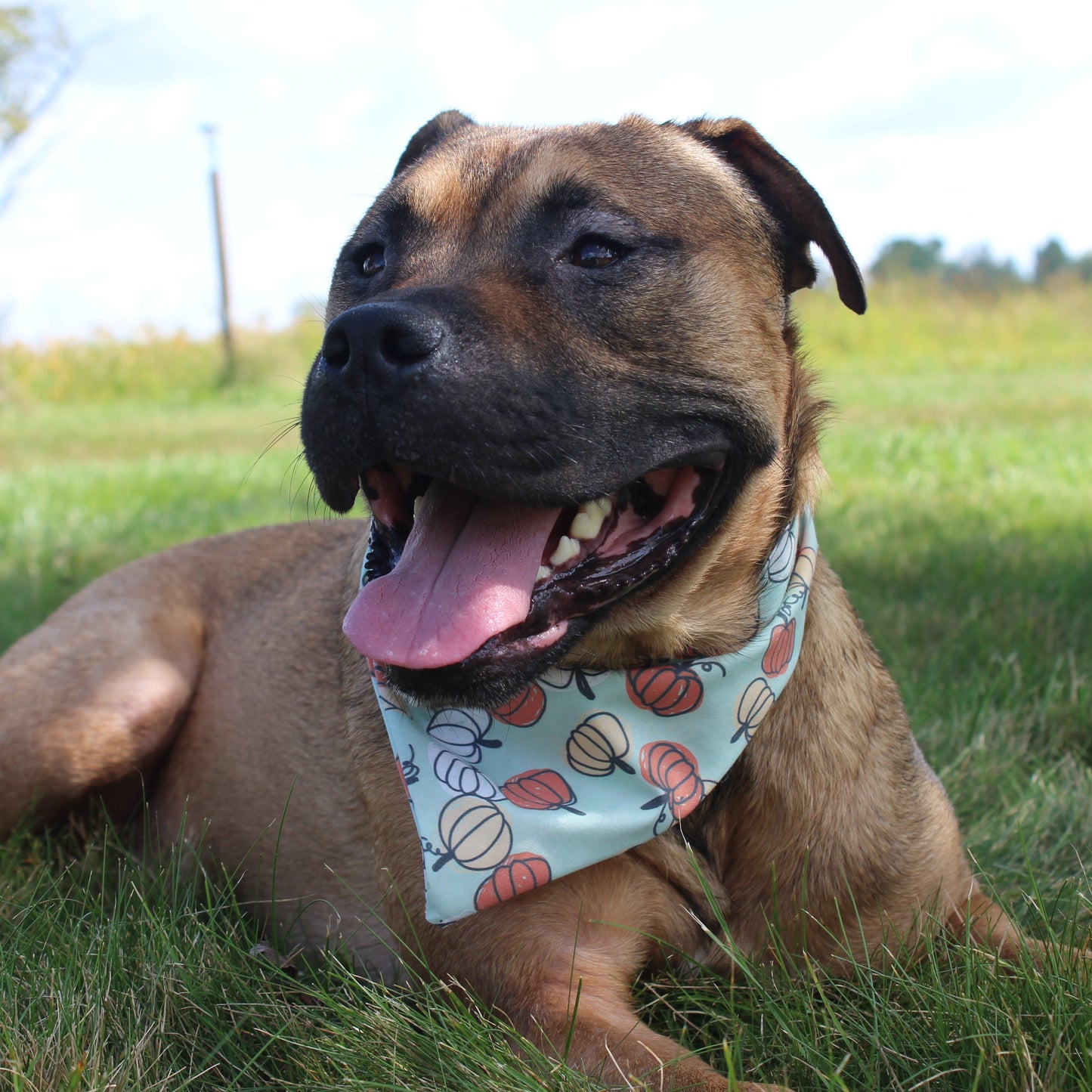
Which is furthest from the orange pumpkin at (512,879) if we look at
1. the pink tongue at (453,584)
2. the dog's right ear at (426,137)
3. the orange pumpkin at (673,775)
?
the dog's right ear at (426,137)

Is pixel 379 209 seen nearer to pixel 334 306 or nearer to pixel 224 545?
pixel 334 306

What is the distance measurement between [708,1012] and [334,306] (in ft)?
6.33

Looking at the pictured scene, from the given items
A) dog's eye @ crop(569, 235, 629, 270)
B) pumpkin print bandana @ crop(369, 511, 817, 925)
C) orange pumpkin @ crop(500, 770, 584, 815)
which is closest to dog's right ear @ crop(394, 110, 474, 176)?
dog's eye @ crop(569, 235, 629, 270)

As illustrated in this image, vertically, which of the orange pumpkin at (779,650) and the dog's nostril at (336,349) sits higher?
the dog's nostril at (336,349)

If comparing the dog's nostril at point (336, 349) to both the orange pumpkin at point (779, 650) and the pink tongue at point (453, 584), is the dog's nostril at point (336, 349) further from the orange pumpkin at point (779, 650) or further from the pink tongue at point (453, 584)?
the orange pumpkin at point (779, 650)

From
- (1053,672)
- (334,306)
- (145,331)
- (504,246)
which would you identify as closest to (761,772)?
(504,246)

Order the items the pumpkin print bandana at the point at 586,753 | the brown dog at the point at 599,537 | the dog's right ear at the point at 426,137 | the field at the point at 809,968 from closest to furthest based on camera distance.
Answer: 1. the field at the point at 809,968
2. the brown dog at the point at 599,537
3. the pumpkin print bandana at the point at 586,753
4. the dog's right ear at the point at 426,137

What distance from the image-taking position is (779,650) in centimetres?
258

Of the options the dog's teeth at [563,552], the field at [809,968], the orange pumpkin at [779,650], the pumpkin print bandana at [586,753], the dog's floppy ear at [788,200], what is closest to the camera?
the field at [809,968]

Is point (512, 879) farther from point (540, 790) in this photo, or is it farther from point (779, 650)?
point (779, 650)

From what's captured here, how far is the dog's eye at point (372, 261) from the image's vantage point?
110 inches

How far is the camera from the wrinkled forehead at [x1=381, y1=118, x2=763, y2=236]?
246 centimetres

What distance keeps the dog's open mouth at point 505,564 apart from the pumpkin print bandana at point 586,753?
30 centimetres

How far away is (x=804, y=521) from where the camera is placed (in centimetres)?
280
